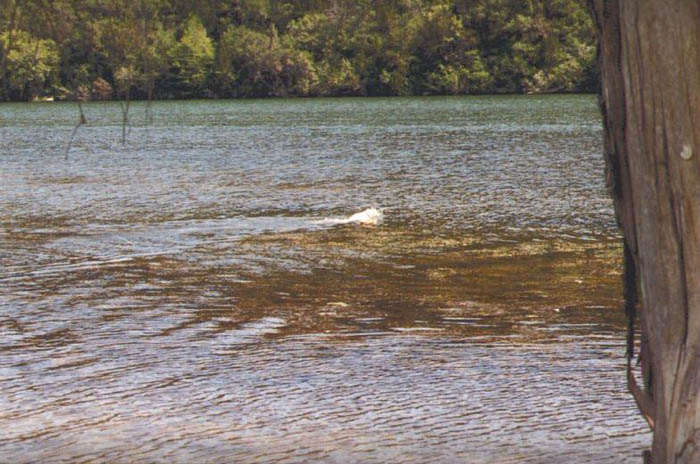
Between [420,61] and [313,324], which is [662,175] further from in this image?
[420,61]

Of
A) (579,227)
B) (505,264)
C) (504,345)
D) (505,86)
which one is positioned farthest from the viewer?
(505,86)

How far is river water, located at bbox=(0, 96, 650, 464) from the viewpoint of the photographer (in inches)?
253

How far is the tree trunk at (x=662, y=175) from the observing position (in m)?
3.30

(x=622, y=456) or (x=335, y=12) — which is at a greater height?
(x=335, y=12)

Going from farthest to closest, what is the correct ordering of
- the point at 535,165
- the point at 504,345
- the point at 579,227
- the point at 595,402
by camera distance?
the point at 535,165
the point at 579,227
the point at 504,345
the point at 595,402

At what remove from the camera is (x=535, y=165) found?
28.6 m

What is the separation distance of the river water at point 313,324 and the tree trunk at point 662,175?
98.4 inches

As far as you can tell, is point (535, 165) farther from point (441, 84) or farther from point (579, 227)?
point (441, 84)

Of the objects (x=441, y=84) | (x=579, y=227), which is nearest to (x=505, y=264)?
(x=579, y=227)

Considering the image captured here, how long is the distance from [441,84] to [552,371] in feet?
299

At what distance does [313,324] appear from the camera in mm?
9688

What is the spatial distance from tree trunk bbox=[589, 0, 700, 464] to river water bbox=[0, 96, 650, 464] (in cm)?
250

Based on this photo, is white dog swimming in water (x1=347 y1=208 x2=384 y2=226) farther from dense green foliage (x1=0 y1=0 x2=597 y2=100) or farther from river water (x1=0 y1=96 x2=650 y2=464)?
dense green foliage (x1=0 y1=0 x2=597 y2=100)

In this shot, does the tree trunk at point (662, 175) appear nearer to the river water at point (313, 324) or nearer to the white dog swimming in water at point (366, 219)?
the river water at point (313, 324)
